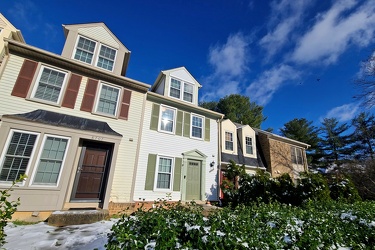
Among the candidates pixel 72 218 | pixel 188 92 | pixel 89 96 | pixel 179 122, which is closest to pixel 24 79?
pixel 89 96

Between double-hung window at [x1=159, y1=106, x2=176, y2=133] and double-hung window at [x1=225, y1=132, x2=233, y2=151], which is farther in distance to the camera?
double-hung window at [x1=225, y1=132, x2=233, y2=151]

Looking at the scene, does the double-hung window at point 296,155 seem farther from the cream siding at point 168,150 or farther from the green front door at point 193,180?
the green front door at point 193,180

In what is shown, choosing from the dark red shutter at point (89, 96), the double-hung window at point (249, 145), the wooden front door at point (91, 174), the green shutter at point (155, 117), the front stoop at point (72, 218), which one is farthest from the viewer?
the double-hung window at point (249, 145)

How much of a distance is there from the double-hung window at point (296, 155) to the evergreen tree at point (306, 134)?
10905 millimetres

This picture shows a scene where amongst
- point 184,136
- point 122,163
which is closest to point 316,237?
point 122,163

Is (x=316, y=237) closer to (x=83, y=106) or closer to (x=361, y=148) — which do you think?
(x=83, y=106)

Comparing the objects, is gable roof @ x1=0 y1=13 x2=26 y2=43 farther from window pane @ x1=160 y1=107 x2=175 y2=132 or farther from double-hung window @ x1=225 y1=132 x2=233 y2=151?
double-hung window @ x1=225 y1=132 x2=233 y2=151

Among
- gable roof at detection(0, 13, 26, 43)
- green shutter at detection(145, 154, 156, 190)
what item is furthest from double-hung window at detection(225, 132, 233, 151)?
gable roof at detection(0, 13, 26, 43)

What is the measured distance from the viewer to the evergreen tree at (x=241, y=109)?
26.2 meters

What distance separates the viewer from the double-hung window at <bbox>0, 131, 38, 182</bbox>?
5.79m

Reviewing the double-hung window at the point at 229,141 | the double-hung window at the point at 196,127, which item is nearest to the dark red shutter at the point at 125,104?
the double-hung window at the point at 196,127

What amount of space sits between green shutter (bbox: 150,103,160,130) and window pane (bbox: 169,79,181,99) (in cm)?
172

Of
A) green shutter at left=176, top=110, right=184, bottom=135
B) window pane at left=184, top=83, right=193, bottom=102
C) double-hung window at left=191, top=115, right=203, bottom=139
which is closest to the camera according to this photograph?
green shutter at left=176, top=110, right=184, bottom=135

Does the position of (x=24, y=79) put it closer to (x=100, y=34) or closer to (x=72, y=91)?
(x=72, y=91)
